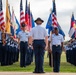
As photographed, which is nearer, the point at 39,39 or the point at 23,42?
the point at 39,39

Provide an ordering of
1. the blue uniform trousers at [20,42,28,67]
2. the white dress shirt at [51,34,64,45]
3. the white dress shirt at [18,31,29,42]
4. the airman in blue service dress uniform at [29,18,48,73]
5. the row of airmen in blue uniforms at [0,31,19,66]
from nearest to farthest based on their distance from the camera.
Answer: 1. the airman in blue service dress uniform at [29,18,48,73]
2. the white dress shirt at [51,34,64,45]
3. the white dress shirt at [18,31,29,42]
4. the blue uniform trousers at [20,42,28,67]
5. the row of airmen in blue uniforms at [0,31,19,66]

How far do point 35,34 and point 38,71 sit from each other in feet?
3.75

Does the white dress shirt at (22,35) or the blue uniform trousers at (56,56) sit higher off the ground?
the white dress shirt at (22,35)

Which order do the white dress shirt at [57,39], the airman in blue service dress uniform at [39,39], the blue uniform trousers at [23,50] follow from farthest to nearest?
1. the blue uniform trousers at [23,50]
2. the white dress shirt at [57,39]
3. the airman in blue service dress uniform at [39,39]

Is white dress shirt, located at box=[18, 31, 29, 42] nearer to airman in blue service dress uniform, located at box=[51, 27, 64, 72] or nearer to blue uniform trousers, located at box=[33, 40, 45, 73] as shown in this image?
airman in blue service dress uniform, located at box=[51, 27, 64, 72]

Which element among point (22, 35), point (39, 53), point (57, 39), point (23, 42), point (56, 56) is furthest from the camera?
point (23, 42)

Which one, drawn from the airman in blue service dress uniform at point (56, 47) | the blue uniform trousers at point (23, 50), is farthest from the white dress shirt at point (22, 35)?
the airman in blue service dress uniform at point (56, 47)

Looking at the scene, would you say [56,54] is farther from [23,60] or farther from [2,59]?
[2,59]

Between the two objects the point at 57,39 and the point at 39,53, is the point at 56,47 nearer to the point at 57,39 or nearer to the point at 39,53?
the point at 57,39

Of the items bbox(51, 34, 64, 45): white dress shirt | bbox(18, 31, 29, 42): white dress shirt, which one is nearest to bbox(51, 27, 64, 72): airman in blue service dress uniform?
bbox(51, 34, 64, 45): white dress shirt

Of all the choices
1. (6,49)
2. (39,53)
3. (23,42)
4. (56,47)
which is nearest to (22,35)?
(23,42)

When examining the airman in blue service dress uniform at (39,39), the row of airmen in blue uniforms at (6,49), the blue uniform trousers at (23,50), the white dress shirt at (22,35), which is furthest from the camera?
the row of airmen in blue uniforms at (6,49)

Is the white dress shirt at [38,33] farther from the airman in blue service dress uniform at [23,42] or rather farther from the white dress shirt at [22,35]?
the white dress shirt at [22,35]

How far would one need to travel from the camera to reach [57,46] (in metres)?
14.5
